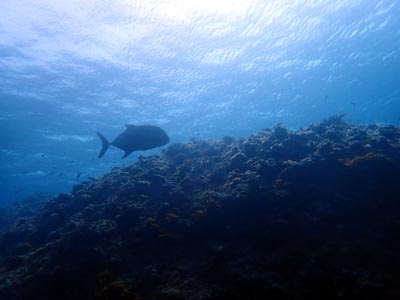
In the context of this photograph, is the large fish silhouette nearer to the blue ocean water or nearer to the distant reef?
the distant reef

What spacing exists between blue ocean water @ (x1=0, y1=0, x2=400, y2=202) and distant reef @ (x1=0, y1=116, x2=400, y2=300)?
33.5 feet

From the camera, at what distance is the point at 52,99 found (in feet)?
77.9

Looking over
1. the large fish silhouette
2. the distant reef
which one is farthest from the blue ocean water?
the large fish silhouette

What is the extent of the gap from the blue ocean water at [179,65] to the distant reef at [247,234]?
10205 millimetres

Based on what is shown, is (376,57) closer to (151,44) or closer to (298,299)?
(151,44)

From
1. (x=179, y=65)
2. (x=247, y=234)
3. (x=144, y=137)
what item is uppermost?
(x=179, y=65)

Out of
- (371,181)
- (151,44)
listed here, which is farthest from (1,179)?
(371,181)

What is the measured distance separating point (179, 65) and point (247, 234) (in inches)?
686

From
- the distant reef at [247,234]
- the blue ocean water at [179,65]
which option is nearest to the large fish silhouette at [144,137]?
the distant reef at [247,234]

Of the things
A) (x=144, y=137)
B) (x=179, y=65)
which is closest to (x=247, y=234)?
(x=144, y=137)

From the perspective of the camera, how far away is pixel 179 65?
21.9 m

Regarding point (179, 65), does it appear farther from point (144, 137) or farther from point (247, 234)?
point (247, 234)

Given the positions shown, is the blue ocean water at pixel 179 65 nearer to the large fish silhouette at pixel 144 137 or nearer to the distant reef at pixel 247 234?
the distant reef at pixel 247 234

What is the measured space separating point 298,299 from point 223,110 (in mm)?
26707
